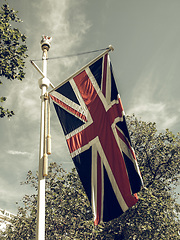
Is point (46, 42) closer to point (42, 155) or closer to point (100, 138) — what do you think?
point (100, 138)

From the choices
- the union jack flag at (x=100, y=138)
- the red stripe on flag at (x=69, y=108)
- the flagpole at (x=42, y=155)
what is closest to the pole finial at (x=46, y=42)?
the flagpole at (x=42, y=155)

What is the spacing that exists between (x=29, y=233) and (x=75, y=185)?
599cm

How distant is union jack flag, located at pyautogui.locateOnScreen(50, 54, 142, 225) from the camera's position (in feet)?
16.5

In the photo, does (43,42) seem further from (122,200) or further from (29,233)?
(29,233)

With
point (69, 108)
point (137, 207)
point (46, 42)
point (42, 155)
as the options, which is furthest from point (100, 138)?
point (137, 207)

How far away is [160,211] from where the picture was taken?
14156 millimetres

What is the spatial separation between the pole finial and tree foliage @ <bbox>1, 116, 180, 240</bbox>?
10191 millimetres

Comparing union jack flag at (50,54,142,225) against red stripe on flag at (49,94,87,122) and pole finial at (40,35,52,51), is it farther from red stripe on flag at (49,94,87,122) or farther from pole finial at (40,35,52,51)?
pole finial at (40,35,52,51)

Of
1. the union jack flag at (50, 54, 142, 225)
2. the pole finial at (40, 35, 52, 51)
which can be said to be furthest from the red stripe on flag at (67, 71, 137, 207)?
the pole finial at (40, 35, 52, 51)

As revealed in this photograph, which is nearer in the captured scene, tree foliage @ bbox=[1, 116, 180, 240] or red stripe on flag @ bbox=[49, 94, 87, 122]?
red stripe on flag @ bbox=[49, 94, 87, 122]

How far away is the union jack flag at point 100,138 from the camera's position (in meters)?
5.04

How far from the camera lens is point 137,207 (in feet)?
46.3

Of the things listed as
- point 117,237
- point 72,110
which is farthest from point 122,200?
point 117,237

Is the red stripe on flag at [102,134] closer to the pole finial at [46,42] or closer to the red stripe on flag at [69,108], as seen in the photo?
the red stripe on flag at [69,108]
